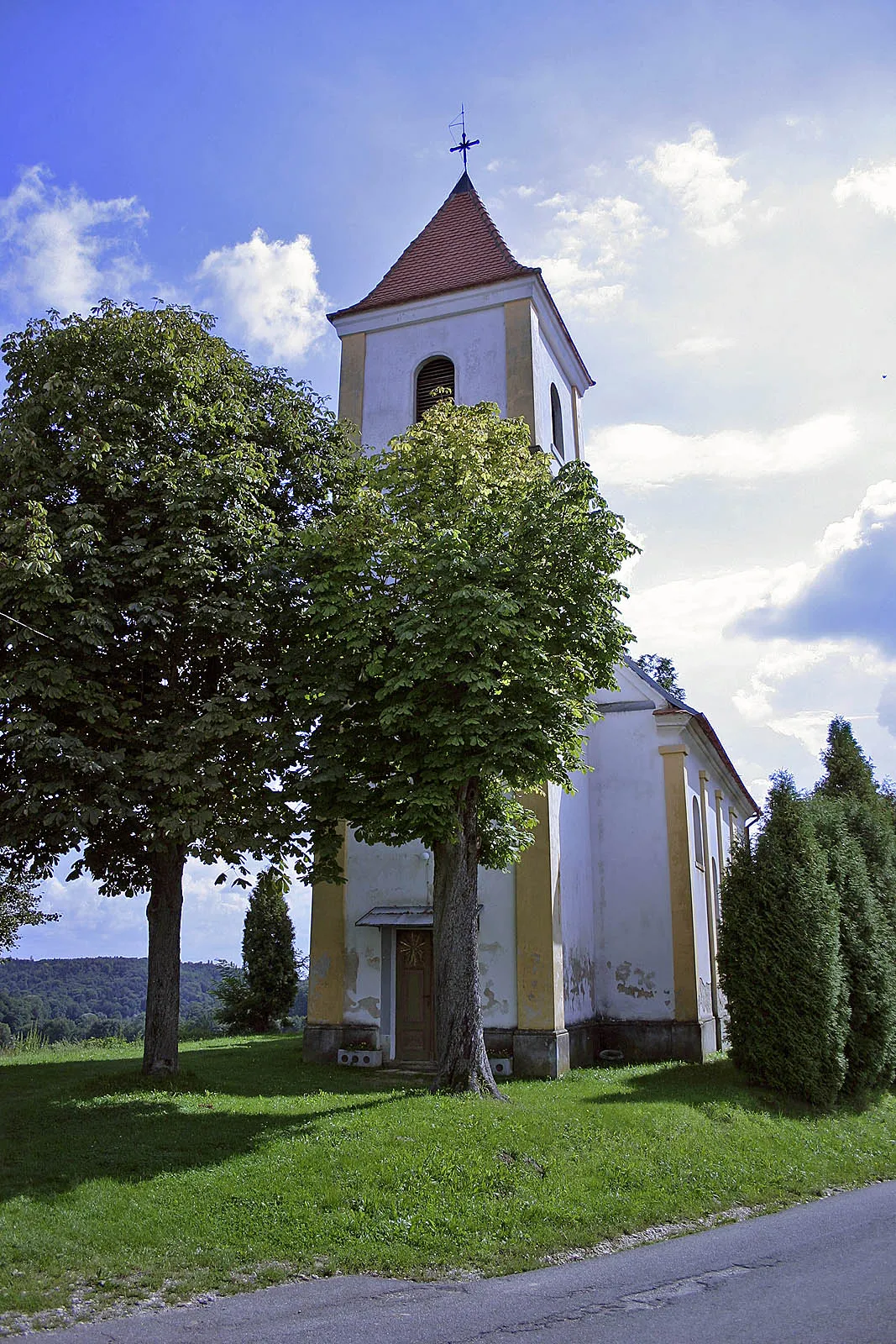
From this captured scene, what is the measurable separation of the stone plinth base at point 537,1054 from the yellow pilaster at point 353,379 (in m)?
13.2

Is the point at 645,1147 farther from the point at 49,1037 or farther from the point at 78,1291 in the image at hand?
the point at 49,1037

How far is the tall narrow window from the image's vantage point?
2338 centimetres

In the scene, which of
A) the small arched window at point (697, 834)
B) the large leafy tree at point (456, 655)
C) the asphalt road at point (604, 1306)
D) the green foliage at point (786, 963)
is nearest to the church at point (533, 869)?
the small arched window at point (697, 834)

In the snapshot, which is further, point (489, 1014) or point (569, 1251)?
point (489, 1014)

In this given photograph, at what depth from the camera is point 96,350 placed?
1455 centimetres

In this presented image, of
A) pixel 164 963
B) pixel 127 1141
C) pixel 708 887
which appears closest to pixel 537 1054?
pixel 164 963

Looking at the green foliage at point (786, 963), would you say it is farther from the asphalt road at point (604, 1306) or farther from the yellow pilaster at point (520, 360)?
the yellow pilaster at point (520, 360)

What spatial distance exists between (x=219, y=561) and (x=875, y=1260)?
10653 mm

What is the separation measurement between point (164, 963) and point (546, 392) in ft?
48.4

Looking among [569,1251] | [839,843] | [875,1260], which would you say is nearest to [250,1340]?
[569,1251]

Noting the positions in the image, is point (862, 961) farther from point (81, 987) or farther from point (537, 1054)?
point (81, 987)

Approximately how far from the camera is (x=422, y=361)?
2228 cm

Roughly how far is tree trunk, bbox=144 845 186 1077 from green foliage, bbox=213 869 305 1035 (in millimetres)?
13957

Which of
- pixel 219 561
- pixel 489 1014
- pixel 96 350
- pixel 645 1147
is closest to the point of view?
pixel 645 1147
